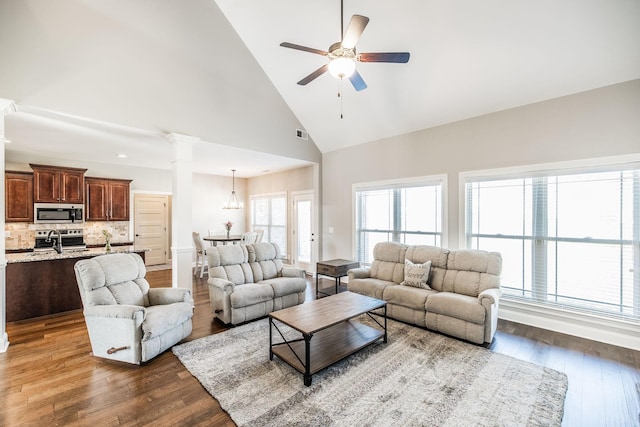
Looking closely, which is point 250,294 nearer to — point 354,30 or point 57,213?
point 354,30

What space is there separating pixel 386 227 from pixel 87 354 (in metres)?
4.68

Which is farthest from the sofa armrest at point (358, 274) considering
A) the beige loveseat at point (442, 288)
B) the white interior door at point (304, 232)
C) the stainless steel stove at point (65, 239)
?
the stainless steel stove at point (65, 239)

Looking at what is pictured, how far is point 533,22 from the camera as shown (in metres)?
2.97

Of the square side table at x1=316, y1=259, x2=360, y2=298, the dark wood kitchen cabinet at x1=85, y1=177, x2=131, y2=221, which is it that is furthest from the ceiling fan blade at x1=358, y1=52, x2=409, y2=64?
the dark wood kitchen cabinet at x1=85, y1=177, x2=131, y2=221

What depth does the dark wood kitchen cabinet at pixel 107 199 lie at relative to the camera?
20.4 ft

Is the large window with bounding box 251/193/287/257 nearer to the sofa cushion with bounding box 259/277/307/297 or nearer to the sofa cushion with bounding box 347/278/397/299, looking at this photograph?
the sofa cushion with bounding box 259/277/307/297

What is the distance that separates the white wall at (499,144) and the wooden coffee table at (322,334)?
7.46 feet

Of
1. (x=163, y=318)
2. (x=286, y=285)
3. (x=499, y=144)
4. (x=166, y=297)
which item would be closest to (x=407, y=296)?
(x=286, y=285)

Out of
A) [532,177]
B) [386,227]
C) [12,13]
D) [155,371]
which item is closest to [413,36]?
[532,177]

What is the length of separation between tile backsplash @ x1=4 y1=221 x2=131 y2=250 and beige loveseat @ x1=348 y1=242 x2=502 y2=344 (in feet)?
19.2

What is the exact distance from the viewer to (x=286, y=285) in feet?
13.4

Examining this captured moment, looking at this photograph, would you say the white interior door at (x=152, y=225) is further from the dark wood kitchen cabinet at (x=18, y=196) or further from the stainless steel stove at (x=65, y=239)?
the dark wood kitchen cabinet at (x=18, y=196)

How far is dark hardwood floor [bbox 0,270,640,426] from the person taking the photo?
2.05 m

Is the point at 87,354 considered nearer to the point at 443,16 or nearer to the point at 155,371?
the point at 155,371
